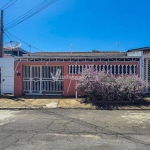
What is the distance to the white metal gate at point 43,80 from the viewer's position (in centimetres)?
1324

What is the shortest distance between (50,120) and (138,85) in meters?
5.81

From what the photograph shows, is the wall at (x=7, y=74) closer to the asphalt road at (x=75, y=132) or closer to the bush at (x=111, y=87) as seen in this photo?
the bush at (x=111, y=87)

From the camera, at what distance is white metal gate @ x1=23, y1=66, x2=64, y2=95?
13242mm

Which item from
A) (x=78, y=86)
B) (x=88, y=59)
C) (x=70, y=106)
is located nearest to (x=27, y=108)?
(x=70, y=106)

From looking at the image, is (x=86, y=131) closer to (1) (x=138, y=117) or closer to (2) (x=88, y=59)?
(1) (x=138, y=117)

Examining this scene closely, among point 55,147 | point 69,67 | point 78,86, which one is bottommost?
point 55,147

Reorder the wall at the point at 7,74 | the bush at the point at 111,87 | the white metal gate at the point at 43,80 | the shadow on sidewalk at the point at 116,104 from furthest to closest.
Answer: the white metal gate at the point at 43,80 → the wall at the point at 7,74 → the bush at the point at 111,87 → the shadow on sidewalk at the point at 116,104

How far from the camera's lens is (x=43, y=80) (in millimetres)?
13234

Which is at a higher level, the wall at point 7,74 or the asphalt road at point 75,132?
the wall at point 7,74

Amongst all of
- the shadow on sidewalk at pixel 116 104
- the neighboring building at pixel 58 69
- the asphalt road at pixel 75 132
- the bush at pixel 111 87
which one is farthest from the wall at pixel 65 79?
the asphalt road at pixel 75 132

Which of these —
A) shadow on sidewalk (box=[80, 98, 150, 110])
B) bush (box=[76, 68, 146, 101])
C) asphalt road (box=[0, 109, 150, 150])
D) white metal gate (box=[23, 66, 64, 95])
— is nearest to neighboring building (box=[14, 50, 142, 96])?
white metal gate (box=[23, 66, 64, 95])

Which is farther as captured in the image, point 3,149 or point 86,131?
point 86,131

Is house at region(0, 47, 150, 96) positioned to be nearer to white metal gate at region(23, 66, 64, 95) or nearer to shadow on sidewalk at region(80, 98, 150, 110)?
white metal gate at region(23, 66, 64, 95)

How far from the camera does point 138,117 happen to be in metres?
7.60
